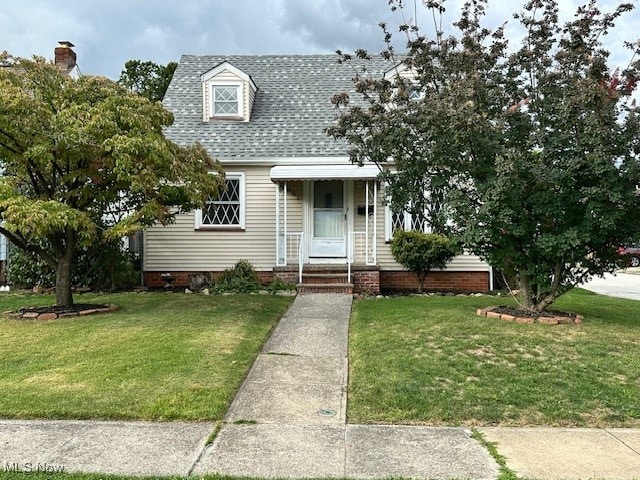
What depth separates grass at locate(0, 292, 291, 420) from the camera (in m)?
4.93

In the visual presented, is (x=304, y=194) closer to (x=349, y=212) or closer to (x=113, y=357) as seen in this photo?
(x=349, y=212)

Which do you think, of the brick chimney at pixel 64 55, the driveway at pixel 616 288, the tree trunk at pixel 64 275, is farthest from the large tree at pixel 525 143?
the brick chimney at pixel 64 55

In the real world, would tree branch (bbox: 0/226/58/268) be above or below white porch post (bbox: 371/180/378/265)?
below

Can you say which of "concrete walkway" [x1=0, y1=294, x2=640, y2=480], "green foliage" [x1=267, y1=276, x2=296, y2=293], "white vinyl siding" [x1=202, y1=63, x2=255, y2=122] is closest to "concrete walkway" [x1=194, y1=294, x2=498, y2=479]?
"concrete walkway" [x1=0, y1=294, x2=640, y2=480]

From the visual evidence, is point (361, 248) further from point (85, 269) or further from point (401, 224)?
point (85, 269)

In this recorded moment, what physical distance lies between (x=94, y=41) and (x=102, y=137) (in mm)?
9504

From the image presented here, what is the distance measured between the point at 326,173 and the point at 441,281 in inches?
158

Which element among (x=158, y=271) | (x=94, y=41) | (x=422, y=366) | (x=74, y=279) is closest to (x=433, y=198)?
(x=422, y=366)

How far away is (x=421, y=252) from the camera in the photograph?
12.8 m

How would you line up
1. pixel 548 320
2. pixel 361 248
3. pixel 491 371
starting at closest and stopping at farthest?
pixel 491 371, pixel 548 320, pixel 361 248

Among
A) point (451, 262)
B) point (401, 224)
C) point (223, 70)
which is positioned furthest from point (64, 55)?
point (451, 262)

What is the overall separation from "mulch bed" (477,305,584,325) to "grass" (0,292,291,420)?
3584 mm

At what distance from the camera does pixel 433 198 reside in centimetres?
932

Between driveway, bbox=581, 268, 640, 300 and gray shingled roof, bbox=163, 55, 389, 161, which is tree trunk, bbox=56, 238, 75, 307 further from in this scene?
driveway, bbox=581, 268, 640, 300
